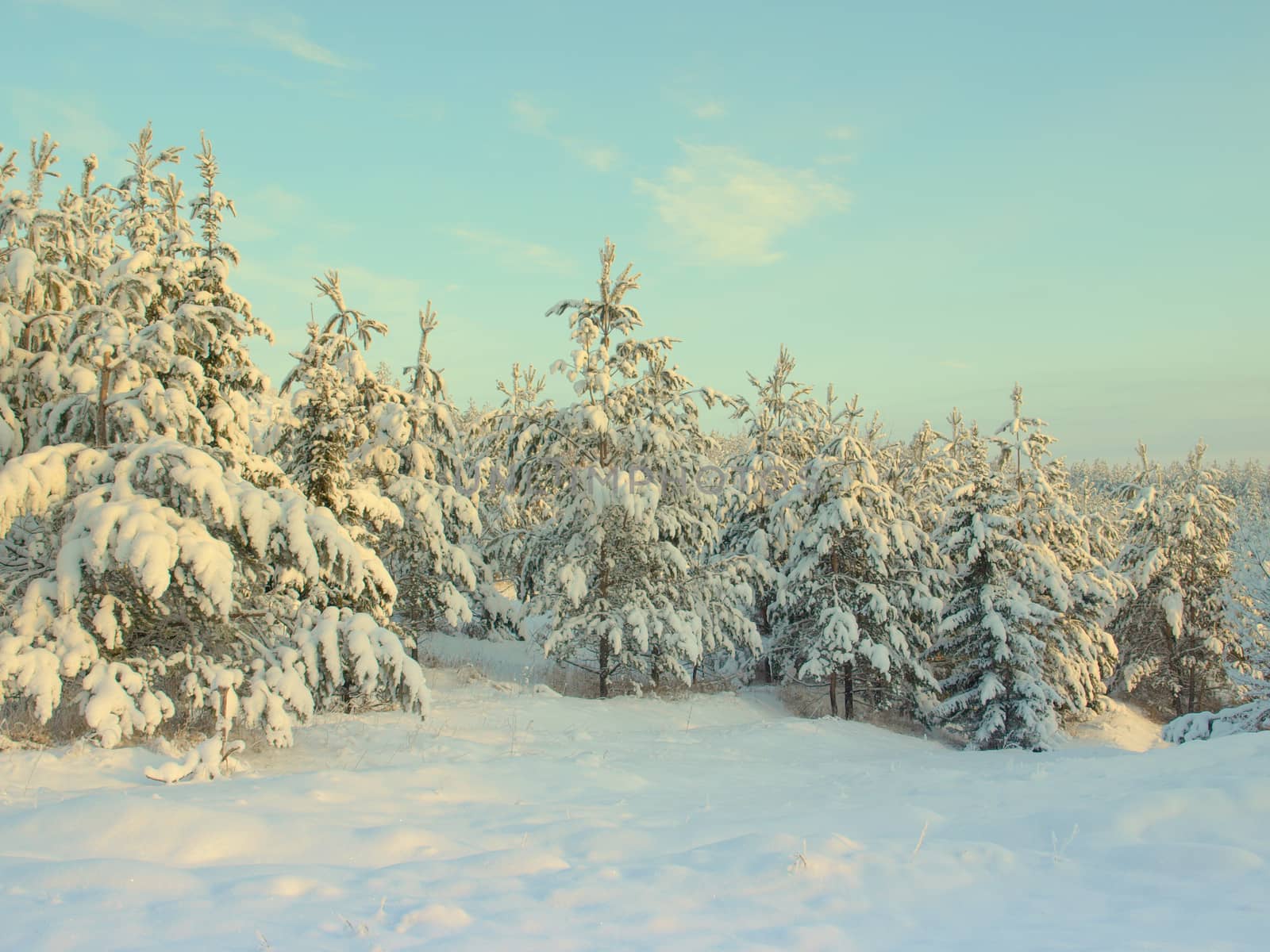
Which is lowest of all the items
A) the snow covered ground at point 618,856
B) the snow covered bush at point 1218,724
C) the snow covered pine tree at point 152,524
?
the snow covered bush at point 1218,724

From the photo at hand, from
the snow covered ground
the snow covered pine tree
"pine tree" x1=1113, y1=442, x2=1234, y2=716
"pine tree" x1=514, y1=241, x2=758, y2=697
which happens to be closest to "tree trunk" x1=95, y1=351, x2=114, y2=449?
the snow covered pine tree

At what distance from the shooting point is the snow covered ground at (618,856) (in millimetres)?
3674

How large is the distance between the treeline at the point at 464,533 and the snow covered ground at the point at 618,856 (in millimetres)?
1394

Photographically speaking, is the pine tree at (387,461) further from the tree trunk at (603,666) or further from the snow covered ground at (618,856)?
the snow covered ground at (618,856)

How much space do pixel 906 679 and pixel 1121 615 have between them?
1199cm

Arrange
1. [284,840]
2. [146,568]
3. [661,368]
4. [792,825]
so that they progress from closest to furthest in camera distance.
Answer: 1. [284,840]
2. [792,825]
3. [146,568]
4. [661,368]

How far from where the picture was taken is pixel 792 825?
219 inches

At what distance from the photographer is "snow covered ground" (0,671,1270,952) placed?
3674mm

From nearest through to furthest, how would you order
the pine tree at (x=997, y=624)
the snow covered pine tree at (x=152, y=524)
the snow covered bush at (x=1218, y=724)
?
the snow covered pine tree at (x=152, y=524), the snow covered bush at (x=1218, y=724), the pine tree at (x=997, y=624)

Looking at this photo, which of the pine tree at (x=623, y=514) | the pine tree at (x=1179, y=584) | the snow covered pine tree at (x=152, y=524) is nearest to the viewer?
the snow covered pine tree at (x=152, y=524)

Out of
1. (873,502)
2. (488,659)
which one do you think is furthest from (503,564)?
(873,502)

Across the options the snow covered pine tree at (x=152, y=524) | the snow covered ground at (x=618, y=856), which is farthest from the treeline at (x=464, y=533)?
the snow covered ground at (x=618, y=856)

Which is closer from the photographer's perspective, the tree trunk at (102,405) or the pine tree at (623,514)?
the tree trunk at (102,405)

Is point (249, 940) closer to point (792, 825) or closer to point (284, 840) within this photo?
point (284, 840)
